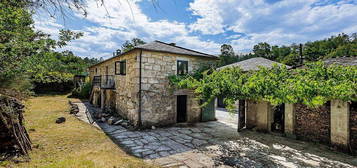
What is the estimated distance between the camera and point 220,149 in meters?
6.12

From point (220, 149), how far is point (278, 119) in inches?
163

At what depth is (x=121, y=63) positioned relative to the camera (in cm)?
1080

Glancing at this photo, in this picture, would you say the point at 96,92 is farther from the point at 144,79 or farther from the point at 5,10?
the point at 5,10

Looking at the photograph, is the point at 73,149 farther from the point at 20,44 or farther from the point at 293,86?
the point at 293,86

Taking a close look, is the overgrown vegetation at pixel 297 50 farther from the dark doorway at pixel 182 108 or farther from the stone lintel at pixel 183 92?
the dark doorway at pixel 182 108

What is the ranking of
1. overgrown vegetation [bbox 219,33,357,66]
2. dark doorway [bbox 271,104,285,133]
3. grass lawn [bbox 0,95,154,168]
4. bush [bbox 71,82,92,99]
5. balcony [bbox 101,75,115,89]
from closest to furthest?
grass lawn [bbox 0,95,154,168] < dark doorway [bbox 271,104,285,133] < balcony [bbox 101,75,115,89] < bush [bbox 71,82,92,99] < overgrown vegetation [bbox 219,33,357,66]

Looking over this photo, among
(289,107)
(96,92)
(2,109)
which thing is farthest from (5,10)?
(96,92)

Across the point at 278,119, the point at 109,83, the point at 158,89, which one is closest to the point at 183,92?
the point at 158,89

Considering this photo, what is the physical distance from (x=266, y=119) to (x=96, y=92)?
1423 cm

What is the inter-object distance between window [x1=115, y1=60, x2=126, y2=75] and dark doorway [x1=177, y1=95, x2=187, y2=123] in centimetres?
398

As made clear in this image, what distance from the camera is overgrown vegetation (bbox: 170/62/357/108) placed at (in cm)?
466

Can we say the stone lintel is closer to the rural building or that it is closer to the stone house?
the stone house

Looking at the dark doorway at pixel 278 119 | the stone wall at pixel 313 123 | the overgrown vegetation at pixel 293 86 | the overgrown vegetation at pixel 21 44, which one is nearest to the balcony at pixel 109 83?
the overgrown vegetation at pixel 293 86

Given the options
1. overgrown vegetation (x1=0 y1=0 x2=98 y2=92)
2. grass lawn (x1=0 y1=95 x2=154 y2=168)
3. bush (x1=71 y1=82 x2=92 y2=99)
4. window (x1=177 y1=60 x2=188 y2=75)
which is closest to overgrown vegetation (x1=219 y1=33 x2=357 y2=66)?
bush (x1=71 y1=82 x2=92 y2=99)
